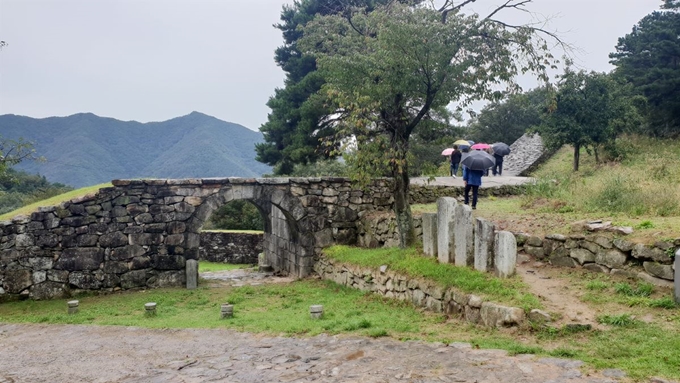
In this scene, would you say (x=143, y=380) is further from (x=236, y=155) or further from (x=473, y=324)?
(x=236, y=155)

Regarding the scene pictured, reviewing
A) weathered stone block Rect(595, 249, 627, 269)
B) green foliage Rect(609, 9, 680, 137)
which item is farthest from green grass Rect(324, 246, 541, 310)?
green foliage Rect(609, 9, 680, 137)

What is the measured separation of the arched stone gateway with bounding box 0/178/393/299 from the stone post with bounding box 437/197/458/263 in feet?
18.4

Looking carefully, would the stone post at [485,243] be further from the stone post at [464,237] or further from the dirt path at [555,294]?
the dirt path at [555,294]

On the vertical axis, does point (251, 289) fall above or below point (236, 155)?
below

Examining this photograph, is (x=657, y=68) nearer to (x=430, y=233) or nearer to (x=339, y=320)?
(x=430, y=233)

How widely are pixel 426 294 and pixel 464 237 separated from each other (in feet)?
3.76

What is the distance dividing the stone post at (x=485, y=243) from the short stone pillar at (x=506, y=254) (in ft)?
0.65

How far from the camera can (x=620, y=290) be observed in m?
6.48

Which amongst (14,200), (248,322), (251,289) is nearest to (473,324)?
(248,322)

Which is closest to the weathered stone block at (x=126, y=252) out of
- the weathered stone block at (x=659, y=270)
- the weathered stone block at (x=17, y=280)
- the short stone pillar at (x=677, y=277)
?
the weathered stone block at (x=17, y=280)

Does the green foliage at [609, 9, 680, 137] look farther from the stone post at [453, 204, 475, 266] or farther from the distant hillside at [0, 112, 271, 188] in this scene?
the distant hillside at [0, 112, 271, 188]

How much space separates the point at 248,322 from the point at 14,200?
99.5ft

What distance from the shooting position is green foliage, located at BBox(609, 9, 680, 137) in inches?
760

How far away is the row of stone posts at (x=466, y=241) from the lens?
7.24m
